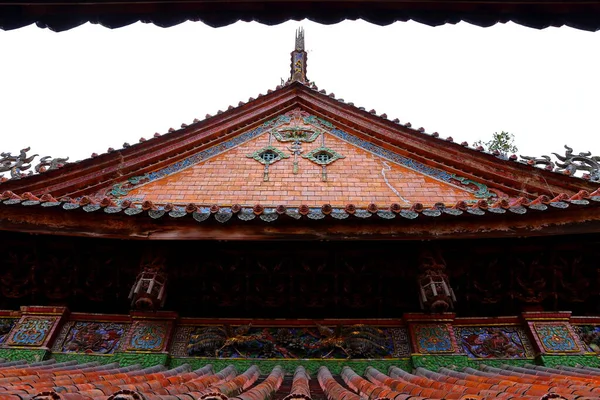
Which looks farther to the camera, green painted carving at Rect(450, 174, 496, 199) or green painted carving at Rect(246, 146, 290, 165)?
green painted carving at Rect(246, 146, 290, 165)

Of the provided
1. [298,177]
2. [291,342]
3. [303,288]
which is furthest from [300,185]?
[291,342]

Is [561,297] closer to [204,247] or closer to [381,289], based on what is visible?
[381,289]

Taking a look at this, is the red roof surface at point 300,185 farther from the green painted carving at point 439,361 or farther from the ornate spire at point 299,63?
the ornate spire at point 299,63

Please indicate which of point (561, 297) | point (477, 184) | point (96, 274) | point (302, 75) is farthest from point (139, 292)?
point (302, 75)

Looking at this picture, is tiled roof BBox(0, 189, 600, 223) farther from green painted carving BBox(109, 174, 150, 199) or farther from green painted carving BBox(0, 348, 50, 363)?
green painted carving BBox(109, 174, 150, 199)

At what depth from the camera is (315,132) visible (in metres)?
9.24

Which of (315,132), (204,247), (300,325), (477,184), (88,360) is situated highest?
(315,132)

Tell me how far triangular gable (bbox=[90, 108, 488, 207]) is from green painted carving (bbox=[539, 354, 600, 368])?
277 cm

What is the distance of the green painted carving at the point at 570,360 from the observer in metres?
4.90

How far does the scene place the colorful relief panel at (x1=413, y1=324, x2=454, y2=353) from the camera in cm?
503

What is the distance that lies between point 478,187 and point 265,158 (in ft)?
12.2

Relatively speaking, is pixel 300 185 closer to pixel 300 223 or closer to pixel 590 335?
pixel 300 223

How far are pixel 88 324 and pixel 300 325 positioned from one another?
252 cm

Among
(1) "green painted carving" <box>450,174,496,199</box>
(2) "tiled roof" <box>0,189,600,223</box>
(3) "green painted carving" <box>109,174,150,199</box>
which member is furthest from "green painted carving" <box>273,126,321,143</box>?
(2) "tiled roof" <box>0,189,600,223</box>
